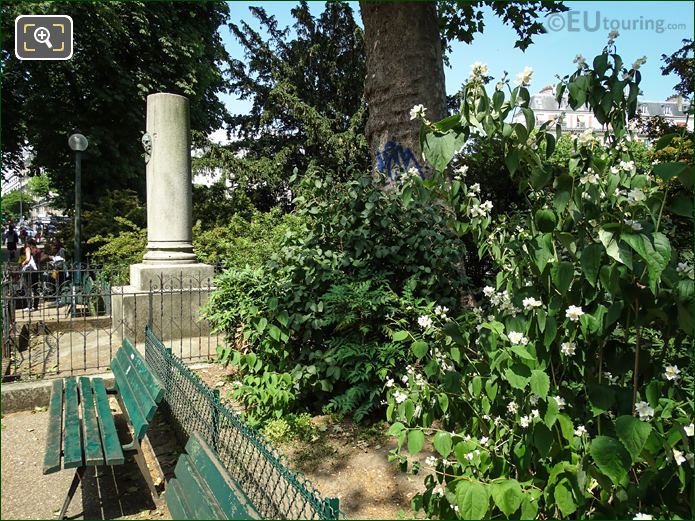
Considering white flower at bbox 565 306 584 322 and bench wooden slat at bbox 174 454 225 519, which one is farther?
bench wooden slat at bbox 174 454 225 519

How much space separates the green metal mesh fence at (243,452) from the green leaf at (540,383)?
2.79ft

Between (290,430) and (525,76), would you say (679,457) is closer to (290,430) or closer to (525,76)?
(525,76)

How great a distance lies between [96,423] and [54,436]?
28 centimetres

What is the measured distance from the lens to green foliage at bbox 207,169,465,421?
4.00m

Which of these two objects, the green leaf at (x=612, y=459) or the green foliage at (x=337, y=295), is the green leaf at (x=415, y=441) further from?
the green foliage at (x=337, y=295)

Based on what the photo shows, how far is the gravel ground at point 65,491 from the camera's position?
314 cm

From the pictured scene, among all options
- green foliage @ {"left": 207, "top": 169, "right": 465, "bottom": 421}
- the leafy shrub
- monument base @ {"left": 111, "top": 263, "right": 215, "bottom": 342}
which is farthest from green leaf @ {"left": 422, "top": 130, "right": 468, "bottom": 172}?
monument base @ {"left": 111, "top": 263, "right": 215, "bottom": 342}

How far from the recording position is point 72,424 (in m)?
3.35

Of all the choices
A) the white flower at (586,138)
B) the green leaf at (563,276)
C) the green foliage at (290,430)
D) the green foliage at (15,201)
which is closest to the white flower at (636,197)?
the green leaf at (563,276)

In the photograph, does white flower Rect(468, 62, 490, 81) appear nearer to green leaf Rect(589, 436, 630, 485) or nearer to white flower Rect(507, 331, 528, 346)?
white flower Rect(507, 331, 528, 346)

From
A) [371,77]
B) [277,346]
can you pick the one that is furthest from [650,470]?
[371,77]

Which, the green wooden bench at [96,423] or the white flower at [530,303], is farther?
the green wooden bench at [96,423]

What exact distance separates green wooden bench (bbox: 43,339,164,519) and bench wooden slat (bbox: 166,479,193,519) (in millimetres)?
659

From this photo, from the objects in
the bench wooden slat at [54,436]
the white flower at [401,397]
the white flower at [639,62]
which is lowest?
the bench wooden slat at [54,436]
